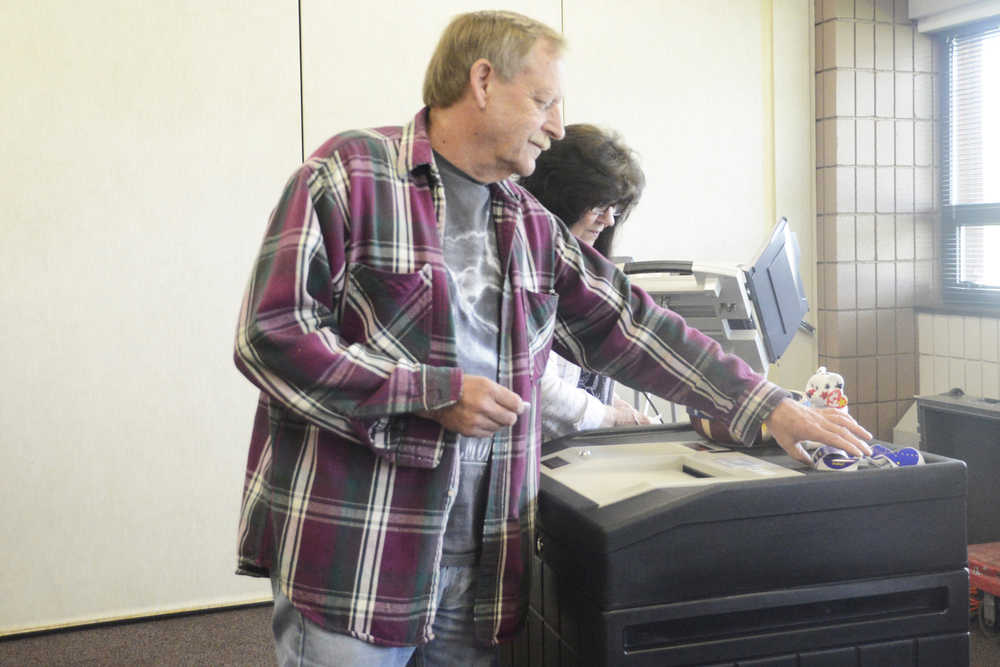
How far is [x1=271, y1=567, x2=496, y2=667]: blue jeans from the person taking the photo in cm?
123

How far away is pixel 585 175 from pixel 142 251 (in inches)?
69.5

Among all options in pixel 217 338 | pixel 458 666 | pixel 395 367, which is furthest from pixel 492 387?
pixel 217 338

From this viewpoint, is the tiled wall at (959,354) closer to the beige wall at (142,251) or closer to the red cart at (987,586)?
the red cart at (987,586)

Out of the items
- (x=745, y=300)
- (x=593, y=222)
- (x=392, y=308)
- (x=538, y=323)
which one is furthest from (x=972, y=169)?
(x=392, y=308)

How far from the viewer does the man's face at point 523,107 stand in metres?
1.30

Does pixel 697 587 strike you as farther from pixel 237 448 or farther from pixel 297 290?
pixel 237 448

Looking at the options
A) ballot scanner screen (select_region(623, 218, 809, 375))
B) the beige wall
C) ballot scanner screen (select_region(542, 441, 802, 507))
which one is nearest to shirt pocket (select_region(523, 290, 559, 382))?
ballot scanner screen (select_region(542, 441, 802, 507))

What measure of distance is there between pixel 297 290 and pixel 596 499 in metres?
0.48

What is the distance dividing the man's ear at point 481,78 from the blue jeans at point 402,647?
2.09ft

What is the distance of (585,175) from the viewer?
1.96 m

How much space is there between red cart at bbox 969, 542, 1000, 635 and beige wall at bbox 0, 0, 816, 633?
233 centimetres

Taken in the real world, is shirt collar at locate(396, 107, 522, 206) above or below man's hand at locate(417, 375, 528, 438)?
above

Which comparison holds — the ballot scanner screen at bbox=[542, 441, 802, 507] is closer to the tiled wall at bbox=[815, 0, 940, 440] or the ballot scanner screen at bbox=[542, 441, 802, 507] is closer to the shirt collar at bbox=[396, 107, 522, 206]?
the shirt collar at bbox=[396, 107, 522, 206]

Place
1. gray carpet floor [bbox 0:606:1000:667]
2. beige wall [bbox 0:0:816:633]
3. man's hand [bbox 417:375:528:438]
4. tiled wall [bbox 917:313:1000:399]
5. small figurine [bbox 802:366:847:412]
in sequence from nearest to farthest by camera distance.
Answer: man's hand [bbox 417:375:528:438]
small figurine [bbox 802:366:847:412]
gray carpet floor [bbox 0:606:1000:667]
beige wall [bbox 0:0:816:633]
tiled wall [bbox 917:313:1000:399]
